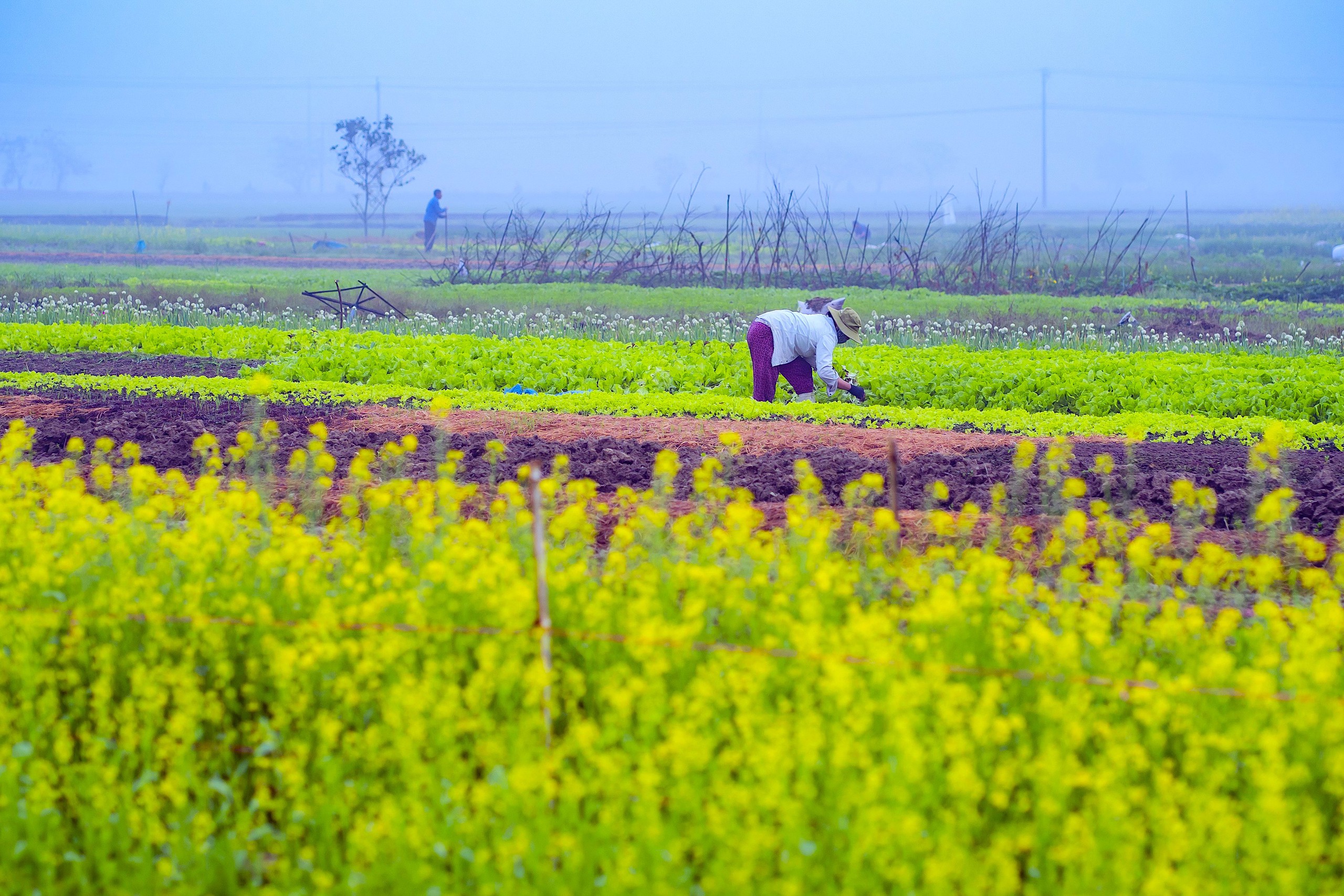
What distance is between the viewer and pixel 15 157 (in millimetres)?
132625

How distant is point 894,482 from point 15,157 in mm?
150559

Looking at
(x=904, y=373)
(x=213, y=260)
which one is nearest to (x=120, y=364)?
(x=904, y=373)

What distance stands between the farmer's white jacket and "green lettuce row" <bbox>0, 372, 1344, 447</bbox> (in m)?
0.37

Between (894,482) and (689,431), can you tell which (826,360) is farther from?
(894,482)

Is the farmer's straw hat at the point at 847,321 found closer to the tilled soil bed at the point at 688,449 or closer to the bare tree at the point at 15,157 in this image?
the tilled soil bed at the point at 688,449

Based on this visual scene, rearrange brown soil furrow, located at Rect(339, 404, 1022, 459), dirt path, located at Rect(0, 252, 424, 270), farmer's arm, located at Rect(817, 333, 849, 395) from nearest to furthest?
brown soil furrow, located at Rect(339, 404, 1022, 459)
farmer's arm, located at Rect(817, 333, 849, 395)
dirt path, located at Rect(0, 252, 424, 270)

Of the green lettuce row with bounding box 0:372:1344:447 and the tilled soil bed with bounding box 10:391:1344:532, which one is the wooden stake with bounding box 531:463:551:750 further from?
the green lettuce row with bounding box 0:372:1344:447

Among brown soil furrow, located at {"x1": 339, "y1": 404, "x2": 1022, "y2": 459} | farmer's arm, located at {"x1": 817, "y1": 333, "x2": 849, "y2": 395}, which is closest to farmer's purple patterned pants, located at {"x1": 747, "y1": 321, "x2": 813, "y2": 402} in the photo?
farmer's arm, located at {"x1": 817, "y1": 333, "x2": 849, "y2": 395}

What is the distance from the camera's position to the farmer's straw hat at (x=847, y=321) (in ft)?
34.1

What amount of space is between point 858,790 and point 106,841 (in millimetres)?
2082

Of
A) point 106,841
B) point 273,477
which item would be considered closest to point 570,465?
point 273,477

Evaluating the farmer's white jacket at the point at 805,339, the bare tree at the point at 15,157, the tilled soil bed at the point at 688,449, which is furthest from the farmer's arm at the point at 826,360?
the bare tree at the point at 15,157

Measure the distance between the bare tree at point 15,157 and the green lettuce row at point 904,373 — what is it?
135m

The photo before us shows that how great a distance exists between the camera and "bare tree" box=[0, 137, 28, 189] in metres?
129
